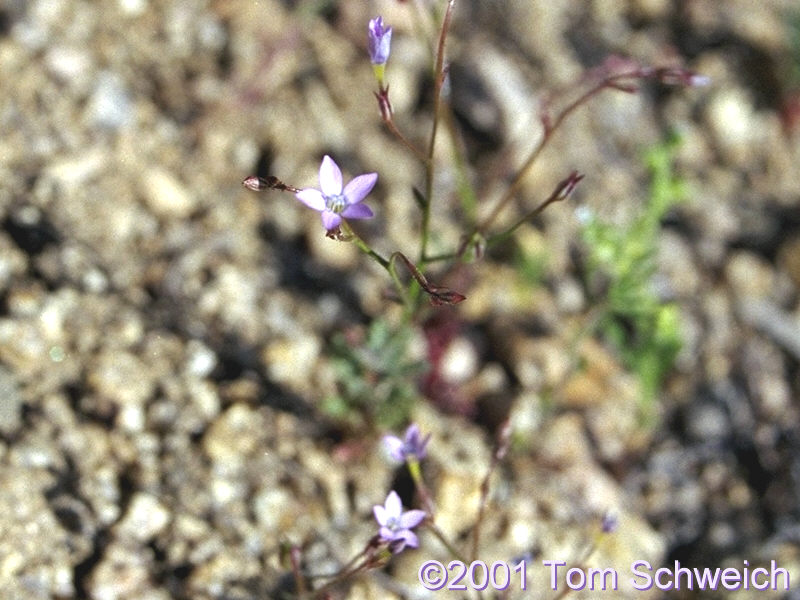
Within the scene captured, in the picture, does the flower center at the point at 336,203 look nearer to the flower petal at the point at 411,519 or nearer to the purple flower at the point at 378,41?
the purple flower at the point at 378,41

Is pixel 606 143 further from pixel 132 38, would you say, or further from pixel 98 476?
pixel 98 476

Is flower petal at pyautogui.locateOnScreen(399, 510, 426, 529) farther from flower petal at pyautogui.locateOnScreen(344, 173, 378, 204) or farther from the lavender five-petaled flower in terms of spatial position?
flower petal at pyautogui.locateOnScreen(344, 173, 378, 204)

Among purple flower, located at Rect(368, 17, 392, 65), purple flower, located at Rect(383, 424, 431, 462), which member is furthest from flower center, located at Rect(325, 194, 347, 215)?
purple flower, located at Rect(383, 424, 431, 462)

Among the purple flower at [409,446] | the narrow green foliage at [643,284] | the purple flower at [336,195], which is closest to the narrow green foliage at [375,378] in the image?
the purple flower at [409,446]

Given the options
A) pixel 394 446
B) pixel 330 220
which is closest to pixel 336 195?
pixel 330 220

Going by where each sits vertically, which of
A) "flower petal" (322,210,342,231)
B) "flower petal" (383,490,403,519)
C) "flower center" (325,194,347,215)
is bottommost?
"flower petal" (383,490,403,519)

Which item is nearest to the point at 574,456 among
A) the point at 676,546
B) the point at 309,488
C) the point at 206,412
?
the point at 676,546
